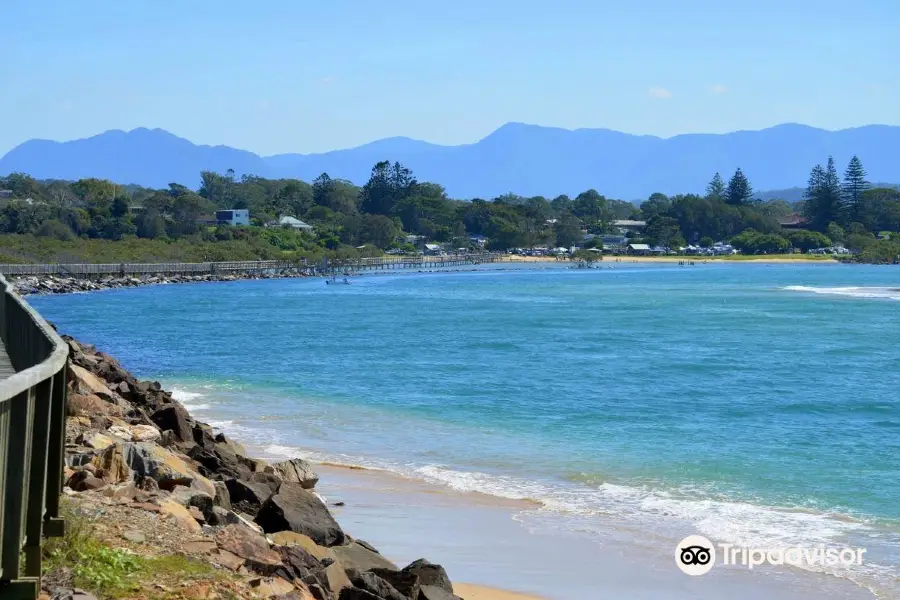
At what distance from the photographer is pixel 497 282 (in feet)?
389

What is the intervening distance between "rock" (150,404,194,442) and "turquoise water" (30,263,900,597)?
427 centimetres

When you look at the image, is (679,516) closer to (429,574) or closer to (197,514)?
(429,574)

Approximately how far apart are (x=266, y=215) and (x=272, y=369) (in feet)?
436

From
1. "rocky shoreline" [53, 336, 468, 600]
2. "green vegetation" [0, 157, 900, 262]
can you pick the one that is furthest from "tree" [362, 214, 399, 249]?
"rocky shoreline" [53, 336, 468, 600]

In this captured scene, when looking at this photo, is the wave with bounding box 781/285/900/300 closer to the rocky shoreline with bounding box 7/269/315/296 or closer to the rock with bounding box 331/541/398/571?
the rocky shoreline with bounding box 7/269/315/296

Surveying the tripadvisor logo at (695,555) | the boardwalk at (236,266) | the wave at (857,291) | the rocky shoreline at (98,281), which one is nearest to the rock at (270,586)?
the tripadvisor logo at (695,555)

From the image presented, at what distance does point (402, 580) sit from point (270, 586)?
2.10 m

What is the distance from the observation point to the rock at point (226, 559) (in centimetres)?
802

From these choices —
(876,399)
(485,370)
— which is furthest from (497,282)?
(876,399)

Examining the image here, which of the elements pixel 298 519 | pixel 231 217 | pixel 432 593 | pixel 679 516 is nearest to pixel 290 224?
pixel 231 217

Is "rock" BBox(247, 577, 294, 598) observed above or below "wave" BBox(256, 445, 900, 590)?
above

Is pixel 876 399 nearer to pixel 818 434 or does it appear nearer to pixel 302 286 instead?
pixel 818 434

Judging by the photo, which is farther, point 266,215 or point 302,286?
point 266,215

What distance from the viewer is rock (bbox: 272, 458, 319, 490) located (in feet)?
50.3
